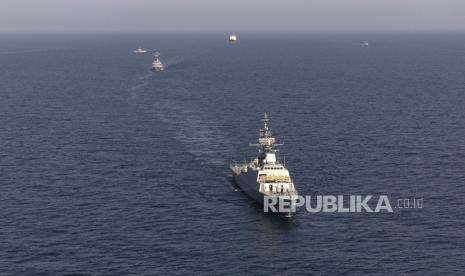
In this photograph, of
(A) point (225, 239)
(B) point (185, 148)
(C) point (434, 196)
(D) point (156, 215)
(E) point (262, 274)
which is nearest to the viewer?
(E) point (262, 274)

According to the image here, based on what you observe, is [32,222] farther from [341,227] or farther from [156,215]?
[341,227]

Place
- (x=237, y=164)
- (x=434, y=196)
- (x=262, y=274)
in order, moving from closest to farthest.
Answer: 1. (x=262, y=274)
2. (x=434, y=196)
3. (x=237, y=164)

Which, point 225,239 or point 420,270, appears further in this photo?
point 225,239

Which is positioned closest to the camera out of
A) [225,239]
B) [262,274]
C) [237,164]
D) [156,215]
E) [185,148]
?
[262,274]

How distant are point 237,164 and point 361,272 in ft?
224

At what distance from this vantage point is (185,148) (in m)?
197

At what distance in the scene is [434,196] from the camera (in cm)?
15362

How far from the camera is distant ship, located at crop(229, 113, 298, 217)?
148m

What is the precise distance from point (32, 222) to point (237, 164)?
59510mm

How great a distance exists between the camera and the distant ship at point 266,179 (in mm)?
147688

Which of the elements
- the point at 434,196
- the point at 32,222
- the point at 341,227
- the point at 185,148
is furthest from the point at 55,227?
the point at 434,196

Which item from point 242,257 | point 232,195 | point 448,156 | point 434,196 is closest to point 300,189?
point 232,195

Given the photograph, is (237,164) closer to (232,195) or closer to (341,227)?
(232,195)

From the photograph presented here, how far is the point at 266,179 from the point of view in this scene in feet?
506
